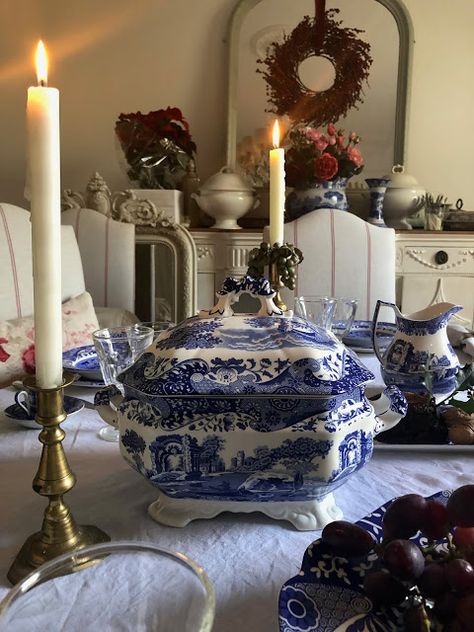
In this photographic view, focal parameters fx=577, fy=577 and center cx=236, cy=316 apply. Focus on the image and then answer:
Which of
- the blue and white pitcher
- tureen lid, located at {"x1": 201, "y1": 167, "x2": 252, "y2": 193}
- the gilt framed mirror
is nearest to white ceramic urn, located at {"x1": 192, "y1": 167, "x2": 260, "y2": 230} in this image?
tureen lid, located at {"x1": 201, "y1": 167, "x2": 252, "y2": 193}

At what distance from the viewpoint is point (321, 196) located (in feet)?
6.73

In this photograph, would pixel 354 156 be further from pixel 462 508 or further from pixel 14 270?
pixel 462 508

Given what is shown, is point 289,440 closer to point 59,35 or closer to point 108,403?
point 108,403

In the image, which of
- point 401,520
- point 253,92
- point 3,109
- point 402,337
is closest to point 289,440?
point 401,520

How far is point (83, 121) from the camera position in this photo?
A: 2262 millimetres

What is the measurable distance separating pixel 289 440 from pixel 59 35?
2.27 m

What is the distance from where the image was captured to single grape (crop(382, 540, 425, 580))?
32 cm

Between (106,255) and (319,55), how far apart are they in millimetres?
1124

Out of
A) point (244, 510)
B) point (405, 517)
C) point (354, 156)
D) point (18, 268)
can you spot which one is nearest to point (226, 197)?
point (354, 156)

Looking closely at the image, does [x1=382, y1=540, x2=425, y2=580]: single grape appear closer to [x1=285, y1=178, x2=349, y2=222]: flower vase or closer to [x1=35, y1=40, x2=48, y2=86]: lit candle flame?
[x1=35, y1=40, x2=48, y2=86]: lit candle flame

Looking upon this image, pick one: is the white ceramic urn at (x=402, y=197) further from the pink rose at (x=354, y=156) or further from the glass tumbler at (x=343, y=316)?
the glass tumbler at (x=343, y=316)

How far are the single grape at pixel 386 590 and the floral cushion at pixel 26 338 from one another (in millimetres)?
861

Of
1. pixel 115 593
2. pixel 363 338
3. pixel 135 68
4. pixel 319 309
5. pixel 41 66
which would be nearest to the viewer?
pixel 115 593

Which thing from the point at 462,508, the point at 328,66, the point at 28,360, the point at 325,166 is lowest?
the point at 28,360
